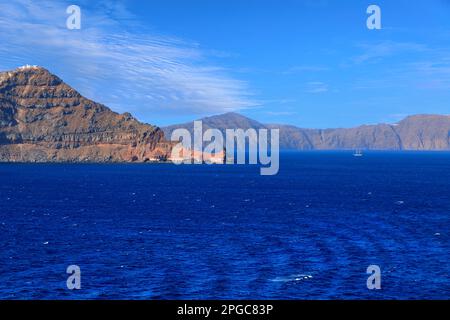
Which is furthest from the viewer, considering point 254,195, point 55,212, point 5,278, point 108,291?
point 254,195

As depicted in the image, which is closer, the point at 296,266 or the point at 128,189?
the point at 296,266

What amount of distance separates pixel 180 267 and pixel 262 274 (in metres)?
11.9

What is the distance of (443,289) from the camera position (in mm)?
60219
